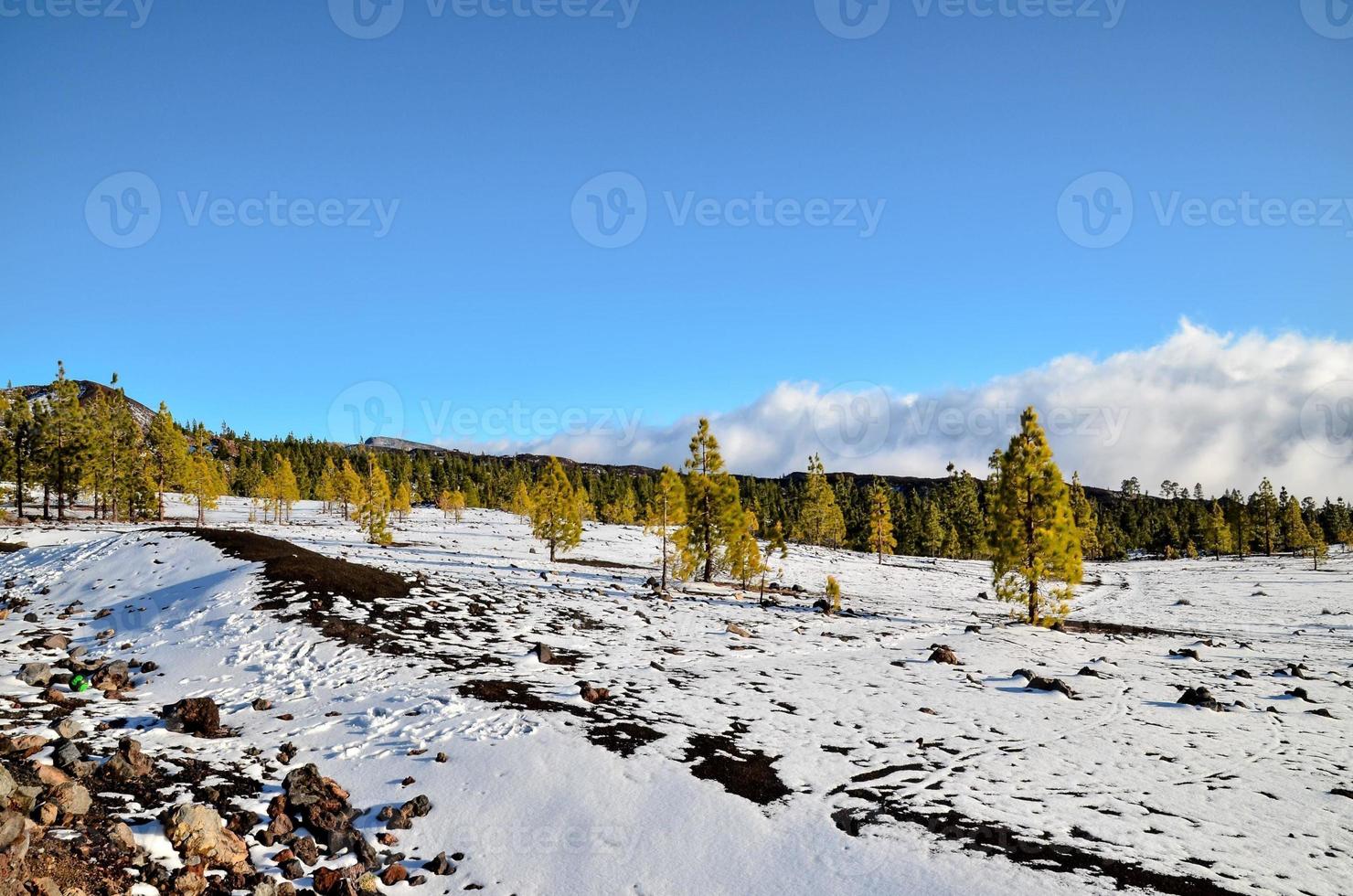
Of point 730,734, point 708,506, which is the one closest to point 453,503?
point 708,506

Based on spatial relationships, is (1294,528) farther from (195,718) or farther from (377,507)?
(195,718)

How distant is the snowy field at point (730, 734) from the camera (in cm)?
830

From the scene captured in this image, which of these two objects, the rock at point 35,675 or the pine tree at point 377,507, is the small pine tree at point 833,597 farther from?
the pine tree at point 377,507

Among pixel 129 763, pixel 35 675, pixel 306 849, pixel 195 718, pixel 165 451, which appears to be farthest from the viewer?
pixel 165 451

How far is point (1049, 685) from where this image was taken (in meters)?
17.3

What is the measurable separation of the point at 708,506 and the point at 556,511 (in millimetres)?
12169

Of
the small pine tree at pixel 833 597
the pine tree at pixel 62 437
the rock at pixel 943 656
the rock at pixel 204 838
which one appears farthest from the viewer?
the pine tree at pixel 62 437

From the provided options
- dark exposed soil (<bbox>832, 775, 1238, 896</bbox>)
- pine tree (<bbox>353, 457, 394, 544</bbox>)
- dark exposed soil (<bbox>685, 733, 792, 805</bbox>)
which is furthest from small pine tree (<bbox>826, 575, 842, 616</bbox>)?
pine tree (<bbox>353, 457, 394, 544</bbox>)

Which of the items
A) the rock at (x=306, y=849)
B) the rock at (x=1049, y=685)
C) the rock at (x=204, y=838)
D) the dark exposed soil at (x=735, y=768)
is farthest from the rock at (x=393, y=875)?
the rock at (x=1049, y=685)

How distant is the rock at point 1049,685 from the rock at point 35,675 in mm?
23011

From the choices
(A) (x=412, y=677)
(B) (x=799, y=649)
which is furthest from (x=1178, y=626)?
(A) (x=412, y=677)

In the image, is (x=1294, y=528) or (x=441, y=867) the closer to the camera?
(x=441, y=867)

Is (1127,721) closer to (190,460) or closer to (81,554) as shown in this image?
(81,554)

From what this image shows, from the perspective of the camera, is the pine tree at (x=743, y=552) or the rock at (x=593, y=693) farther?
the pine tree at (x=743, y=552)
